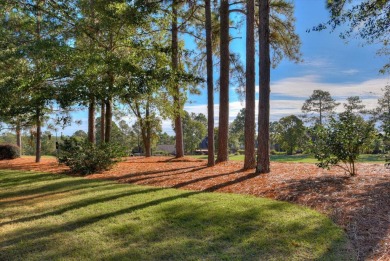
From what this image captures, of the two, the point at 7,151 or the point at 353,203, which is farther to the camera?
the point at 7,151

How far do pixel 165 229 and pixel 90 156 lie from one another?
7069 mm

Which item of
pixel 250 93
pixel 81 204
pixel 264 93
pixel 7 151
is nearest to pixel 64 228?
pixel 81 204

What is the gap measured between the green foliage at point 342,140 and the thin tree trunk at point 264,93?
1.28m

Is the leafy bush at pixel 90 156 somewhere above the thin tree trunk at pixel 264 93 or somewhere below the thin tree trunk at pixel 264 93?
below

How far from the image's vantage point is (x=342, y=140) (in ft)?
22.4

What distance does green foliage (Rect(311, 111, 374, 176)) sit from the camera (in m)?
6.81

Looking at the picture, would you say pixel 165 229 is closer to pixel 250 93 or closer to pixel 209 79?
pixel 250 93

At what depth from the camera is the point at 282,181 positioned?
700 cm

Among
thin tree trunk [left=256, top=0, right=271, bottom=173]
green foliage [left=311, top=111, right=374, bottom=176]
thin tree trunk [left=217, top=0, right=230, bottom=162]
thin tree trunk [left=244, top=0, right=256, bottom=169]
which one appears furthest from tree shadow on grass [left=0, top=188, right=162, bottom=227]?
→ thin tree trunk [left=217, top=0, right=230, bottom=162]

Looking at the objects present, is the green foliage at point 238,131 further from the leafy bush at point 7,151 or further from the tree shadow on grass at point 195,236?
the tree shadow on grass at point 195,236

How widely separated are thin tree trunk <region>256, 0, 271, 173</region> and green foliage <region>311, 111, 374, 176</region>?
128 cm

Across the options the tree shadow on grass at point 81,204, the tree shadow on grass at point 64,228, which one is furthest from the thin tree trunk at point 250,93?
the tree shadow on grass at point 64,228

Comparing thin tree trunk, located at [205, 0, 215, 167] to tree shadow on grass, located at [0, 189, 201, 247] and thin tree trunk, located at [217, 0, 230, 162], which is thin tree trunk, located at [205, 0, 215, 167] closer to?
thin tree trunk, located at [217, 0, 230, 162]

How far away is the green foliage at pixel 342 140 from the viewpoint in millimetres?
6809
